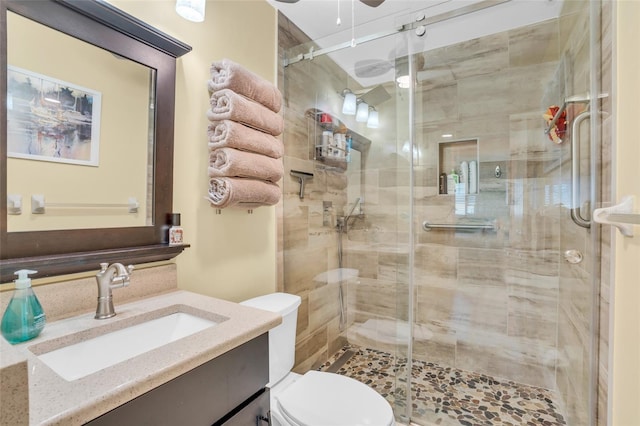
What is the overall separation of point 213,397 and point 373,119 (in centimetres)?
210

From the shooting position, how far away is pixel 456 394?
1969mm

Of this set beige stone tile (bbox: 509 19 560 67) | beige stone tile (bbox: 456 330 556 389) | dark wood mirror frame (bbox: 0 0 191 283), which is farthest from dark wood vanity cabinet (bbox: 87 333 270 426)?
beige stone tile (bbox: 509 19 560 67)

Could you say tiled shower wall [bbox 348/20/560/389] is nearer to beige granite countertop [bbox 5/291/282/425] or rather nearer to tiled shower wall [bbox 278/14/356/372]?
tiled shower wall [bbox 278/14/356/372]

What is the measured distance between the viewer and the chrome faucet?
3.08 feet

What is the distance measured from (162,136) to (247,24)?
0.90 m

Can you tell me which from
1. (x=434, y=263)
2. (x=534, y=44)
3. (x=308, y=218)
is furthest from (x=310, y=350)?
(x=534, y=44)

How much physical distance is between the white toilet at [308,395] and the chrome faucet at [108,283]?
627 mm

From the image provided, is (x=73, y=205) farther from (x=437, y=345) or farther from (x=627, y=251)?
(x=437, y=345)

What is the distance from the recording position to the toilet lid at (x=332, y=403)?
3.81 ft

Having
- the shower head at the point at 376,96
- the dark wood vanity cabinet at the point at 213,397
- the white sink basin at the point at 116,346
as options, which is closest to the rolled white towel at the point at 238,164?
the white sink basin at the point at 116,346

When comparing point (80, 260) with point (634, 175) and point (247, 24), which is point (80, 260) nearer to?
point (247, 24)

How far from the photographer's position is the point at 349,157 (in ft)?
7.96

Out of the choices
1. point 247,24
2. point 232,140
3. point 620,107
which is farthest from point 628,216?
point 247,24

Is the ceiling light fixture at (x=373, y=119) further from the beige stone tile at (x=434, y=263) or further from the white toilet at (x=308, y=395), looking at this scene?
the white toilet at (x=308, y=395)
